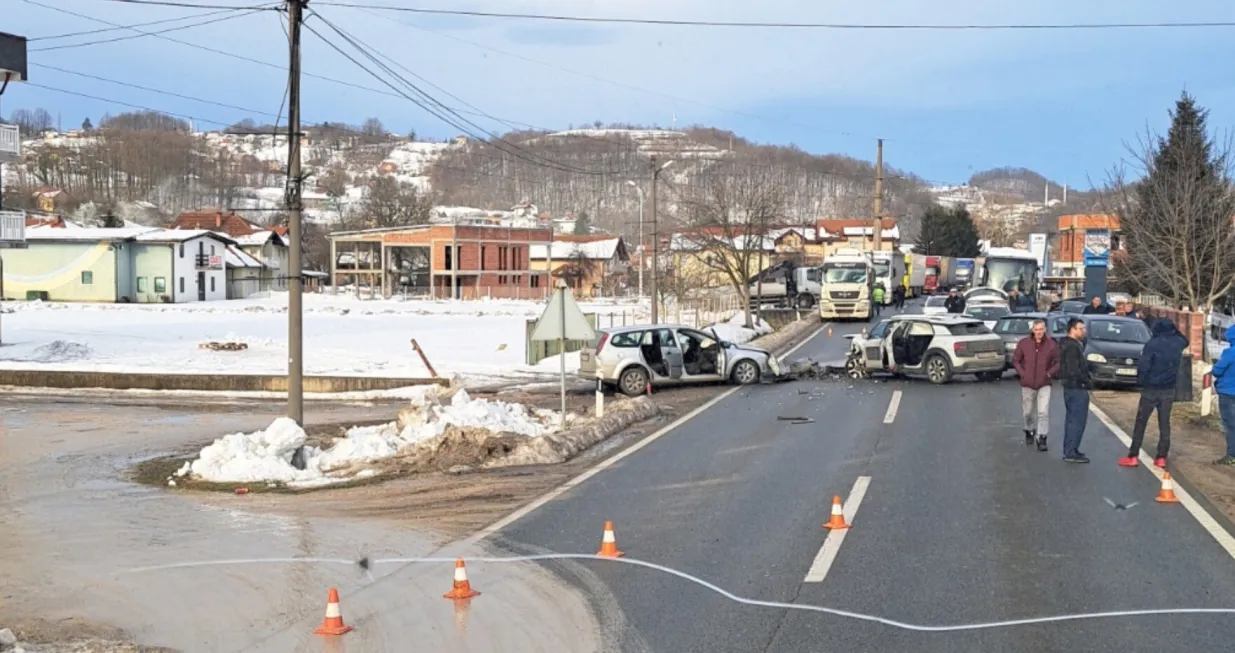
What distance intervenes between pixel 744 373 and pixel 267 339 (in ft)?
71.3

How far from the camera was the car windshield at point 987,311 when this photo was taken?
41.6 metres

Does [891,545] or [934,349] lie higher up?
[934,349]

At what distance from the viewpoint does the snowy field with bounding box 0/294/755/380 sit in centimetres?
3409

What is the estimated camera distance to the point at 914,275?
3132 inches

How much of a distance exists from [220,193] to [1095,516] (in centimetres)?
18323

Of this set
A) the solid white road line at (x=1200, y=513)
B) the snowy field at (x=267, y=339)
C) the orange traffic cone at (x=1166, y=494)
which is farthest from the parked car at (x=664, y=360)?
the orange traffic cone at (x=1166, y=494)

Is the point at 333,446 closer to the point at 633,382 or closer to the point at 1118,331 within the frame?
the point at 633,382

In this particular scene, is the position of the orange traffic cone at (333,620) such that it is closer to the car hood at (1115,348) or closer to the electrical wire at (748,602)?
the electrical wire at (748,602)

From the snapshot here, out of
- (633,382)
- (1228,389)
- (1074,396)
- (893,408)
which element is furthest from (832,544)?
(633,382)

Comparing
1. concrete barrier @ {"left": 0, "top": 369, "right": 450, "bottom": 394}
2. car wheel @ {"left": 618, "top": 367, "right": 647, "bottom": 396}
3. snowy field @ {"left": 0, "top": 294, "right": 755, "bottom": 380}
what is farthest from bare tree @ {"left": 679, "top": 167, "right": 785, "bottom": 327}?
car wheel @ {"left": 618, "top": 367, "right": 647, "bottom": 396}

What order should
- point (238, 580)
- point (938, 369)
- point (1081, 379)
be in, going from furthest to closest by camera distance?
point (938, 369), point (1081, 379), point (238, 580)

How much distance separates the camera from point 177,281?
7969 centimetres

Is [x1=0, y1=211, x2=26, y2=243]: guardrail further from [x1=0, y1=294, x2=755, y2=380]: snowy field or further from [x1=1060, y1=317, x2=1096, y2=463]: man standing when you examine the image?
[x1=1060, y1=317, x2=1096, y2=463]: man standing

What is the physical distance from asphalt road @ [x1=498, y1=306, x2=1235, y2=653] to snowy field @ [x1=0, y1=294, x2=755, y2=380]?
55.8ft
